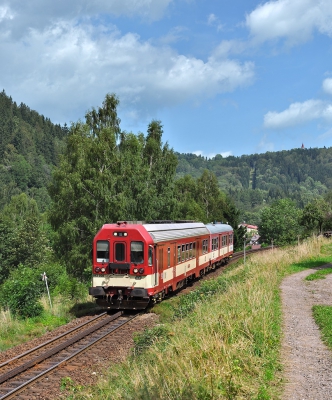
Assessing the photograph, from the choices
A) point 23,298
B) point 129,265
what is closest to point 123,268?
point 129,265

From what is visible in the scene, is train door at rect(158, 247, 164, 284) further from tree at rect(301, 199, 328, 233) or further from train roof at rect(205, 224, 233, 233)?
tree at rect(301, 199, 328, 233)

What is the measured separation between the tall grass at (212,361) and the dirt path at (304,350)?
26 cm

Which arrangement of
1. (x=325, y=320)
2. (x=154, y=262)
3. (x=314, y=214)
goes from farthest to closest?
(x=314, y=214)
(x=154, y=262)
(x=325, y=320)

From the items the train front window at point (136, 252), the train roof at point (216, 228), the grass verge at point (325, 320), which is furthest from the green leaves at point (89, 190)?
the grass verge at point (325, 320)

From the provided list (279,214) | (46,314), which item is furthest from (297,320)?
(279,214)

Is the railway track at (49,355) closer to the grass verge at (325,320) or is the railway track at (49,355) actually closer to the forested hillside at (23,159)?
the grass verge at (325,320)

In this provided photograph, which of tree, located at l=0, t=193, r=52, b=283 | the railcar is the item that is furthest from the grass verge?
tree, located at l=0, t=193, r=52, b=283

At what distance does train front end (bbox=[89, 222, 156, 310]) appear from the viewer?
1834cm

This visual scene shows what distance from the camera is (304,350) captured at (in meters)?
10.2

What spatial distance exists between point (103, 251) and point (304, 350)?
10.5m

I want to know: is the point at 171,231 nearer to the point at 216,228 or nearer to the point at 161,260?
the point at 161,260

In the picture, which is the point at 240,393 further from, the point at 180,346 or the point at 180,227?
the point at 180,227

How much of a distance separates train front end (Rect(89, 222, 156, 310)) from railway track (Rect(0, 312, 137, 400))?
1231mm

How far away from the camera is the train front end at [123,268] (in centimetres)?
1834
